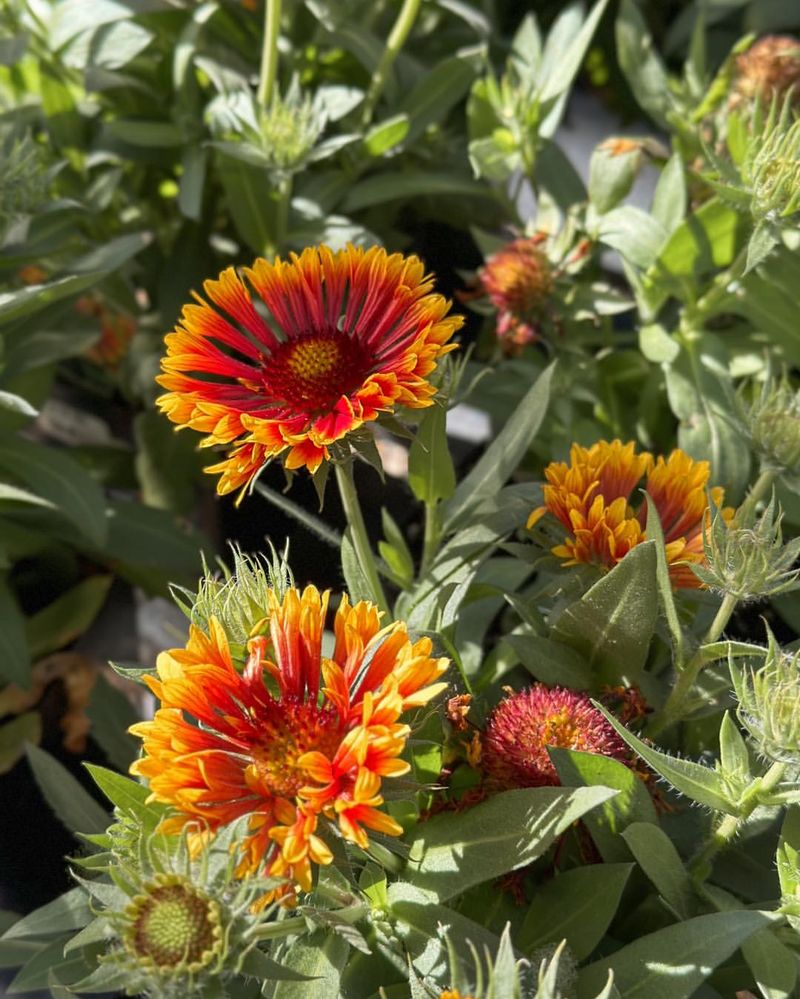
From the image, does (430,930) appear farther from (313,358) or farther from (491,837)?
(313,358)

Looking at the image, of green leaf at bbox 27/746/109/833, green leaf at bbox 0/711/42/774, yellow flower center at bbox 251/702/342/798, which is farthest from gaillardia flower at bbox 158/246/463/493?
green leaf at bbox 0/711/42/774

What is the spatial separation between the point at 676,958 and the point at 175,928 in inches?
11.2

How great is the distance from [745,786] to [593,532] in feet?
0.59

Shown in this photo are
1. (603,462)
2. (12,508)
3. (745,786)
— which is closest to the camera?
(745,786)

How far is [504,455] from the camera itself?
86cm

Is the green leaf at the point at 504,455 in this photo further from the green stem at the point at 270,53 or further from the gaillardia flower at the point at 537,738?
the green stem at the point at 270,53

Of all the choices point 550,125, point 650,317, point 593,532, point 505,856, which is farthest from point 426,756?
→ point 550,125

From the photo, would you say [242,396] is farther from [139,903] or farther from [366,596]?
[139,903]

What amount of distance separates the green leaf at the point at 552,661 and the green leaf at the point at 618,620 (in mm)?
10

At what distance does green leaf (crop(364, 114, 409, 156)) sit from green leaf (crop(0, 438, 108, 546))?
17.8 inches

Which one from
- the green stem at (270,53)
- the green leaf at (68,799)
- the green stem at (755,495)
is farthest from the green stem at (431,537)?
the green stem at (270,53)

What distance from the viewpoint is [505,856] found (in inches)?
24.8

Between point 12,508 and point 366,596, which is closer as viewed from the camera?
point 366,596

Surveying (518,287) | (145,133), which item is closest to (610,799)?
(518,287)
